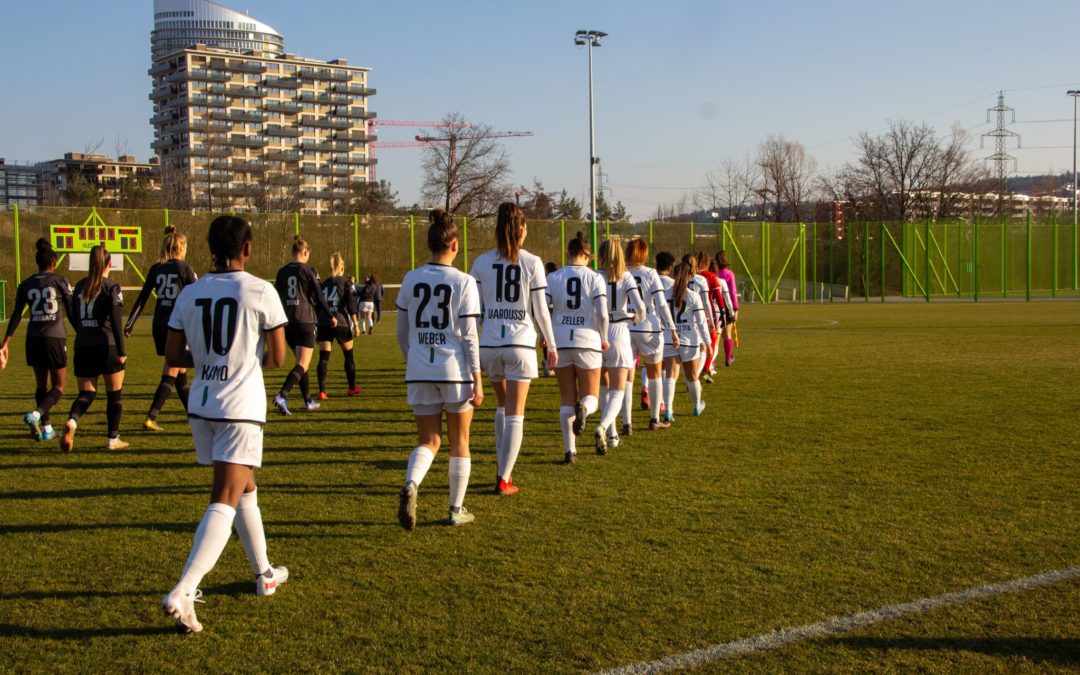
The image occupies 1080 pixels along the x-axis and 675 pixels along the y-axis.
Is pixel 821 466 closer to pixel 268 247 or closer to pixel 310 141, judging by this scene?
pixel 268 247

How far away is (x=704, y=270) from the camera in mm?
13289

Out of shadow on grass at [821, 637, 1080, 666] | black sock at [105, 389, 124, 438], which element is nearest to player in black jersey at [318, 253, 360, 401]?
black sock at [105, 389, 124, 438]

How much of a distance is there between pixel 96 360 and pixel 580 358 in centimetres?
459

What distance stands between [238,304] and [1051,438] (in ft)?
25.7

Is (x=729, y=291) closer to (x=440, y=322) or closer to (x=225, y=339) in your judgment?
(x=440, y=322)

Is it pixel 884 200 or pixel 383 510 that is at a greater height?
pixel 884 200

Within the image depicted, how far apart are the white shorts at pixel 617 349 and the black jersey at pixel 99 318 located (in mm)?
4540

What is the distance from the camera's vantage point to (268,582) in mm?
5012

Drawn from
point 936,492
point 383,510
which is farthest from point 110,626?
point 936,492

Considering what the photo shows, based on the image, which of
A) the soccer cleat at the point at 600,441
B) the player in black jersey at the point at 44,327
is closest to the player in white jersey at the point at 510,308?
the soccer cleat at the point at 600,441

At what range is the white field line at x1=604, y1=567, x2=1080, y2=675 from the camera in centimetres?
406

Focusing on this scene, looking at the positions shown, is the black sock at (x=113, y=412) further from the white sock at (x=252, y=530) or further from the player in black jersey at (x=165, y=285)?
the white sock at (x=252, y=530)

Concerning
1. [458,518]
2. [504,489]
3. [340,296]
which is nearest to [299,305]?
[340,296]

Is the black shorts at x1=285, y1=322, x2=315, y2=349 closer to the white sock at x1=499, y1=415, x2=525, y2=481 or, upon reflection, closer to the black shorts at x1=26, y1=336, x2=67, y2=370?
the black shorts at x1=26, y1=336, x2=67, y2=370
